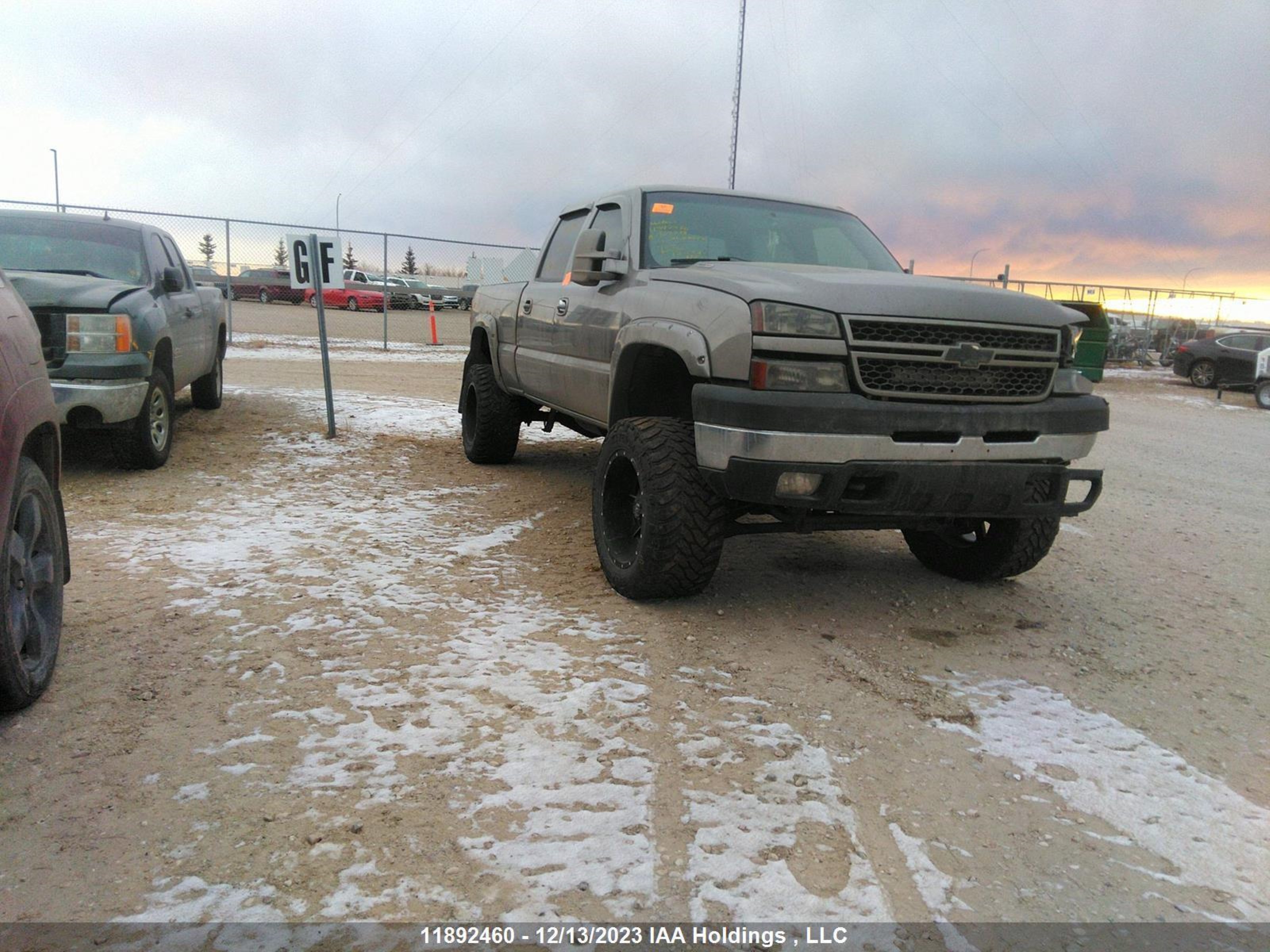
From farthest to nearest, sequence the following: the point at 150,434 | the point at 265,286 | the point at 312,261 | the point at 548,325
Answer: the point at 265,286 → the point at 312,261 → the point at 150,434 → the point at 548,325

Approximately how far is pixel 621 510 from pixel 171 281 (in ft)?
15.7

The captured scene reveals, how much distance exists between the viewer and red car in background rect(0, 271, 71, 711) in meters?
2.82

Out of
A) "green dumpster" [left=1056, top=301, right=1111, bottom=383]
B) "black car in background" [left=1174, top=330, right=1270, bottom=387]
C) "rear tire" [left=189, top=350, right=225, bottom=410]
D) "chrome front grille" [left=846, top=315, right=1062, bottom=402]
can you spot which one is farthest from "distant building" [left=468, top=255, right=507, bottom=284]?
"chrome front grille" [left=846, top=315, right=1062, bottom=402]

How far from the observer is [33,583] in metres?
3.19

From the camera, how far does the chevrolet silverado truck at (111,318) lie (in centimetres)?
Answer: 611

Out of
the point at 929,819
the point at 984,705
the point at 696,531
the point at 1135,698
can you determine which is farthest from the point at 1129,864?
the point at 696,531

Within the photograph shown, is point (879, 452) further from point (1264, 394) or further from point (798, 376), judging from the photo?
point (1264, 394)

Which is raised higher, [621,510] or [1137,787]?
[621,510]

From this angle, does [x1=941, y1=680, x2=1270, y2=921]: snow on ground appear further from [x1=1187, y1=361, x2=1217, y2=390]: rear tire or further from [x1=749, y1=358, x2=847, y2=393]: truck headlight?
[x1=1187, y1=361, x2=1217, y2=390]: rear tire

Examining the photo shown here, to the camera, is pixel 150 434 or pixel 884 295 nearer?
pixel 884 295

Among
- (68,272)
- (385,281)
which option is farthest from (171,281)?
(385,281)

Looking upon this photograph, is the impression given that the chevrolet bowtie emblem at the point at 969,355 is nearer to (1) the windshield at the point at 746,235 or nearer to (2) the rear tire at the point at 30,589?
(1) the windshield at the point at 746,235

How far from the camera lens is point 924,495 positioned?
375cm

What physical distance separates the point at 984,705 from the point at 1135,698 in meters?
0.66
